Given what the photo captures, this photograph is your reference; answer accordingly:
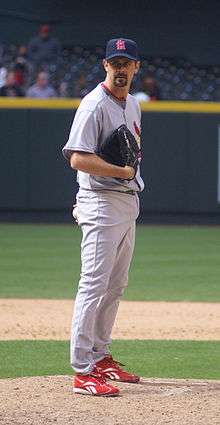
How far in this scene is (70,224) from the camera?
16562 mm

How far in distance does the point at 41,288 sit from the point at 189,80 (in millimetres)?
7791

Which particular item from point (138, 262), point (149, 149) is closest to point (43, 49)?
point (149, 149)

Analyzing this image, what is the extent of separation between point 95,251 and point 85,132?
61 cm

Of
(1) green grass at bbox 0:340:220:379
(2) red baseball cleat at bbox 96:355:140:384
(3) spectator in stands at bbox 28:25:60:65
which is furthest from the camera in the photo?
(3) spectator in stands at bbox 28:25:60:65

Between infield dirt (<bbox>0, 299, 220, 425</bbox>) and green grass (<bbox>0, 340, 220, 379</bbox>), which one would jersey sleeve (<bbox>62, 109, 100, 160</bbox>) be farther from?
green grass (<bbox>0, 340, 220, 379</bbox>)

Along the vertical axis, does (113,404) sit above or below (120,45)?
below

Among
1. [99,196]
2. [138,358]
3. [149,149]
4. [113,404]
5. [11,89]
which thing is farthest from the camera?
[11,89]

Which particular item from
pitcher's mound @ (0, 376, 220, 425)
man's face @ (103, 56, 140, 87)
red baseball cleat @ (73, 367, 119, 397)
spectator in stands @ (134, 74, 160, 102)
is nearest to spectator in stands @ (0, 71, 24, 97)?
spectator in stands @ (134, 74, 160, 102)

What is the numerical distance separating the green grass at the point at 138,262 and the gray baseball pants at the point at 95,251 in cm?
442

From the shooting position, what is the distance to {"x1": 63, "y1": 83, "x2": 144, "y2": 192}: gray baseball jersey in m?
5.85

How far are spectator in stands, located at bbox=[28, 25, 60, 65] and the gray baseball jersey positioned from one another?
447 inches

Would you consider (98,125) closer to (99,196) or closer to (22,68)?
(99,196)

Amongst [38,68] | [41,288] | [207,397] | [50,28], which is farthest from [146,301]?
[50,28]

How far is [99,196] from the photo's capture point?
19.5 feet
